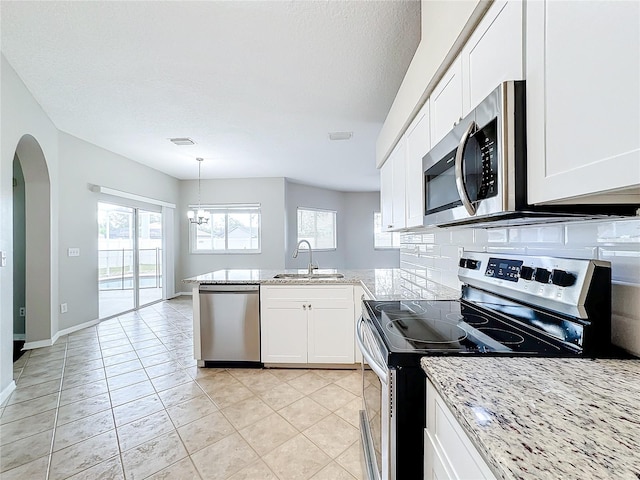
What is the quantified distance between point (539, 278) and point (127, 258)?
573cm

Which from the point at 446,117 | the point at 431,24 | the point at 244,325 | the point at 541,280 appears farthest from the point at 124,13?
the point at 541,280

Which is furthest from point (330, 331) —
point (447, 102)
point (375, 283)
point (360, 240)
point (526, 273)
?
point (360, 240)

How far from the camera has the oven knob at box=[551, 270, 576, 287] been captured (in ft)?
2.93

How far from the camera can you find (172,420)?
2043mm

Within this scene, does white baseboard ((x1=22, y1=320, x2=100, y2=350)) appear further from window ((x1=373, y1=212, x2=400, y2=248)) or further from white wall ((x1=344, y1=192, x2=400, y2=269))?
window ((x1=373, y1=212, x2=400, y2=248))

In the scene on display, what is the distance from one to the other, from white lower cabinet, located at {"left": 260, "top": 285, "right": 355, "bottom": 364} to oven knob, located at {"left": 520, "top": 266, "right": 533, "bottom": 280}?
1.71 m

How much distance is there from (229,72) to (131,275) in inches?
165

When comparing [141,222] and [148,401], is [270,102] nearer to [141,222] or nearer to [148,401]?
[148,401]

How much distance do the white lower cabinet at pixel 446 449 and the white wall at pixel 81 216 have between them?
463 cm

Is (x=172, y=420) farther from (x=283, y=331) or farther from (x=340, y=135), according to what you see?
(x=340, y=135)

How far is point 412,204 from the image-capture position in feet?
6.45

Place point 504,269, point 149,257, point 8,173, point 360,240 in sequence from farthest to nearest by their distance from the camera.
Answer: point 360,240, point 149,257, point 8,173, point 504,269

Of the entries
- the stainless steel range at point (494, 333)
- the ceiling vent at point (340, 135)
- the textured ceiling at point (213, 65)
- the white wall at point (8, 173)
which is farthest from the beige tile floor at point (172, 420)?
the ceiling vent at point (340, 135)

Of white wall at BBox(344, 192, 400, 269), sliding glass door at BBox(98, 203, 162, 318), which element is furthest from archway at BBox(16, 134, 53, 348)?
white wall at BBox(344, 192, 400, 269)
